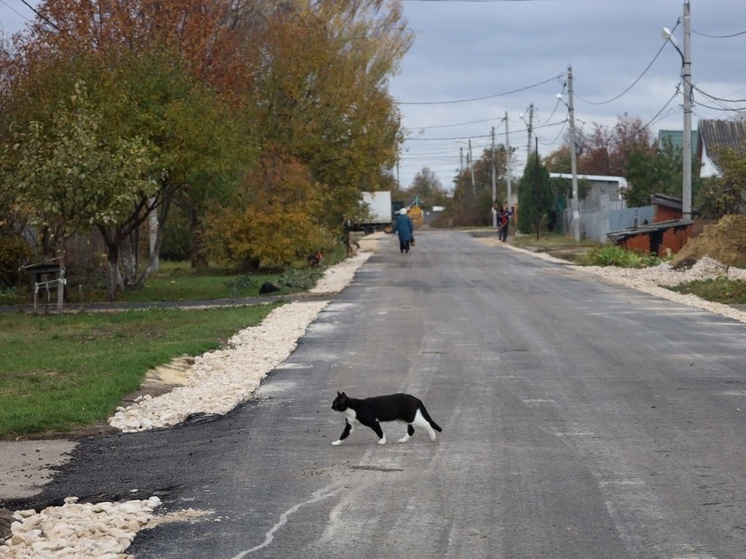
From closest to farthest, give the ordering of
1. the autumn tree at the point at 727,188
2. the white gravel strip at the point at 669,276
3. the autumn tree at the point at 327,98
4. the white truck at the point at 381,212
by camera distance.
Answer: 1. the white gravel strip at the point at 669,276
2. the autumn tree at the point at 727,188
3. the autumn tree at the point at 327,98
4. the white truck at the point at 381,212

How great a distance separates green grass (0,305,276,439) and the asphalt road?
1282 millimetres

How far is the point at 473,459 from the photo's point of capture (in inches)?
382

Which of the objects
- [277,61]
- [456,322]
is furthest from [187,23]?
[456,322]

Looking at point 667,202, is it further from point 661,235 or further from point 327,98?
point 327,98

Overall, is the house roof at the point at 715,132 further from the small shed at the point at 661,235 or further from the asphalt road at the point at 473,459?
the asphalt road at the point at 473,459

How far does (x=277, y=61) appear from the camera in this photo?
43531 millimetres

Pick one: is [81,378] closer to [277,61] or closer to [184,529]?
[184,529]

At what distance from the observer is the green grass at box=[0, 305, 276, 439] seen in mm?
12383

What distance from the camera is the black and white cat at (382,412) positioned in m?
10.2

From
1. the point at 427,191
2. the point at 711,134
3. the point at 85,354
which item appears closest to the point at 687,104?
the point at 85,354

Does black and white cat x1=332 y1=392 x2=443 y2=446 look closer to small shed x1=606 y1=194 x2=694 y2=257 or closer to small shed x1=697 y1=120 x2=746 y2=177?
small shed x1=606 y1=194 x2=694 y2=257

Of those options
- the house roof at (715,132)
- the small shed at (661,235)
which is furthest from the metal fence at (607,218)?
the house roof at (715,132)

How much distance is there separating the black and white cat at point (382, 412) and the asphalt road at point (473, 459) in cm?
17

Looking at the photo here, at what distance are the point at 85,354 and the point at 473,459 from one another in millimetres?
9167
